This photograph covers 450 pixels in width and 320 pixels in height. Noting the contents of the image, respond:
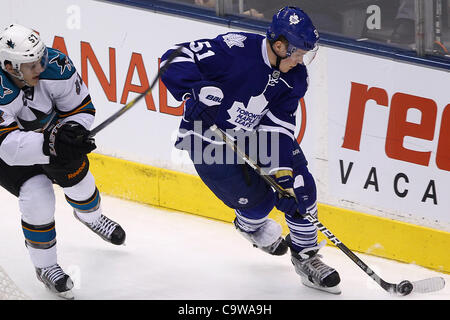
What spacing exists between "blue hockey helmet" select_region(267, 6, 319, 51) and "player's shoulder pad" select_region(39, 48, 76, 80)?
878 mm

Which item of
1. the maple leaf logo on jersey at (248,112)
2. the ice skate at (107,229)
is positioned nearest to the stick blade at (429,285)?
the maple leaf logo on jersey at (248,112)

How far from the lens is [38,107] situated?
429cm

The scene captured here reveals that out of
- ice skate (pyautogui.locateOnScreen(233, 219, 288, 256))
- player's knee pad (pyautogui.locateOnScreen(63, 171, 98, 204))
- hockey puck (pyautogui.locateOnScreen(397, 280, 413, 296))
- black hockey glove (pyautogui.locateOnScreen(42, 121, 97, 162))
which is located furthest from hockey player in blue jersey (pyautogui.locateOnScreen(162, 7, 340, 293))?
player's knee pad (pyautogui.locateOnScreen(63, 171, 98, 204))

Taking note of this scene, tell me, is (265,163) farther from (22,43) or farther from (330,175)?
(22,43)

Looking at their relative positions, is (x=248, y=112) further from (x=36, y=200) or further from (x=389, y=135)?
(x=36, y=200)

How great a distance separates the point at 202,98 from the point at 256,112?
1.08 feet

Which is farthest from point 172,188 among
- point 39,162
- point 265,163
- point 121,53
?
point 39,162

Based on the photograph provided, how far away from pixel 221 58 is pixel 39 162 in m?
Answer: 0.83

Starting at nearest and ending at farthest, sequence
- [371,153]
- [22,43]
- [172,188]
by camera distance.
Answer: [22,43] → [371,153] → [172,188]

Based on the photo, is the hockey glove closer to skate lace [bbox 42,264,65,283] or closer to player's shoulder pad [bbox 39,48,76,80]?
player's shoulder pad [bbox 39,48,76,80]

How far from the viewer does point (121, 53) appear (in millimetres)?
5465

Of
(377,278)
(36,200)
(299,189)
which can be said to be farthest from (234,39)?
(377,278)

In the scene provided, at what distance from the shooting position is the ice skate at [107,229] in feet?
16.1

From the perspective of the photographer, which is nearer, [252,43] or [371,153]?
[252,43]
